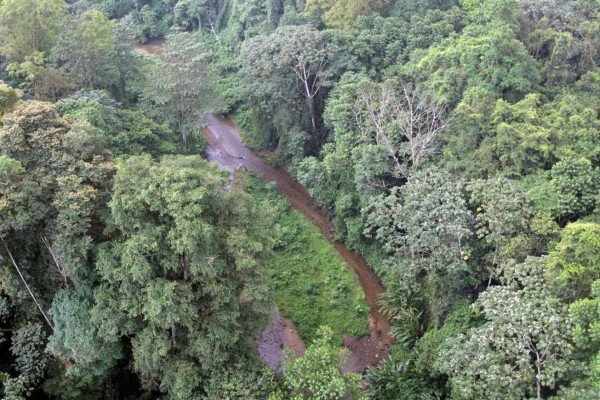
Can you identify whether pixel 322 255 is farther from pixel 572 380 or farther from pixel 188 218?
pixel 572 380

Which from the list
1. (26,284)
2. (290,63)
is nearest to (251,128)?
(290,63)

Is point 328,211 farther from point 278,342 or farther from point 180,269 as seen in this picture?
point 180,269

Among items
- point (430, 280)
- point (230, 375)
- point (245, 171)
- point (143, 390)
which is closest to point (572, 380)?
point (430, 280)

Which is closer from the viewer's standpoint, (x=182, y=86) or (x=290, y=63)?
(x=182, y=86)

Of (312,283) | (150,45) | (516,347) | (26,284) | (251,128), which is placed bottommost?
(312,283)

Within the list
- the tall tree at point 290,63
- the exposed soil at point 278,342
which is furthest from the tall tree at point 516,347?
the tall tree at point 290,63

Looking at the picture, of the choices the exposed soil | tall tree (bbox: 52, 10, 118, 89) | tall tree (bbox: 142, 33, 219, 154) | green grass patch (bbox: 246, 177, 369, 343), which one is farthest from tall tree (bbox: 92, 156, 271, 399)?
tall tree (bbox: 52, 10, 118, 89)
